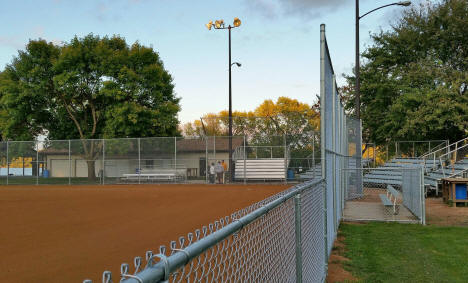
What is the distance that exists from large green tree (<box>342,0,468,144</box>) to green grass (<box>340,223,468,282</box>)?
662 inches

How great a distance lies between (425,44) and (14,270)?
29.8 metres

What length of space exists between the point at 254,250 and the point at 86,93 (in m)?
35.0

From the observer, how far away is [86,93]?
117 feet

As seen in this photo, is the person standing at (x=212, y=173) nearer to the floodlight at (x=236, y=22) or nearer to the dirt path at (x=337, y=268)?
the floodlight at (x=236, y=22)

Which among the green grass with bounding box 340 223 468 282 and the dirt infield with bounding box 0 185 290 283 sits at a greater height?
the dirt infield with bounding box 0 185 290 283

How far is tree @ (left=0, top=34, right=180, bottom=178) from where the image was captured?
34719 mm

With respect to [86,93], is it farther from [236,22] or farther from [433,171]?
[433,171]

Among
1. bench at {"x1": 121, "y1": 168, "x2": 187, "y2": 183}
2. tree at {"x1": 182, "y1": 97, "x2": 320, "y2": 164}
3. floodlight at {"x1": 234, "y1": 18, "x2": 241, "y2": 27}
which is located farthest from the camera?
floodlight at {"x1": 234, "y1": 18, "x2": 241, "y2": 27}

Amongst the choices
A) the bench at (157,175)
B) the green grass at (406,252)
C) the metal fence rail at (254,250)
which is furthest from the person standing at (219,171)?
the metal fence rail at (254,250)

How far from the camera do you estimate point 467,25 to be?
2839 cm

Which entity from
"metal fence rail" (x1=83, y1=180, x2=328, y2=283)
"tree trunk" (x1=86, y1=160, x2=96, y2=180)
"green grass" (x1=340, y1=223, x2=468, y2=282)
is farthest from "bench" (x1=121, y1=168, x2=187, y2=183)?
"metal fence rail" (x1=83, y1=180, x2=328, y2=283)

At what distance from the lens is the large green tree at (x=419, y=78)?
26.7m

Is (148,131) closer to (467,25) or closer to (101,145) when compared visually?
(101,145)

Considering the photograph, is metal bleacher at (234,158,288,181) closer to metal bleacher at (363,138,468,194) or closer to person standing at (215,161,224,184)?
person standing at (215,161,224,184)
